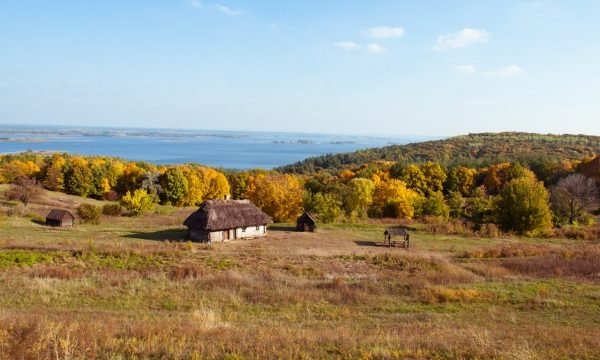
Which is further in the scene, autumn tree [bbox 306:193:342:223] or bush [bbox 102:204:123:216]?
bush [bbox 102:204:123:216]

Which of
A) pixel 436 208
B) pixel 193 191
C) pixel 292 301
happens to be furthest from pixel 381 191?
pixel 292 301

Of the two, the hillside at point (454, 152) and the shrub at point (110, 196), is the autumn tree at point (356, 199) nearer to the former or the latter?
the shrub at point (110, 196)

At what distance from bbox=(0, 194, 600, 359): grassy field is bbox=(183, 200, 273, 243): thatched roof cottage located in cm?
298

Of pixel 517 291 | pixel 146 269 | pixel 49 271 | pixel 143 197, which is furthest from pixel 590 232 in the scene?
pixel 143 197

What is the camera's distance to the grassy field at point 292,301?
8.66m

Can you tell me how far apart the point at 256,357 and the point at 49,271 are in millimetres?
18124

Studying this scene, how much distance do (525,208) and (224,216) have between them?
28.4m

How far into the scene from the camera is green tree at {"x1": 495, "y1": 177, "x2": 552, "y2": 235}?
4275 centimetres

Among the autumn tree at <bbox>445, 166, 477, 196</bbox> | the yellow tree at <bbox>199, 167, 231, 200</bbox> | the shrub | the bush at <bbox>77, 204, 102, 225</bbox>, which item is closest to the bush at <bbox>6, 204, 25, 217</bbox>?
the bush at <bbox>77, 204, 102, 225</bbox>

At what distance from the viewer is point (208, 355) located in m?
7.97

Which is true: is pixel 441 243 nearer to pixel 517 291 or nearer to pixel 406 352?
pixel 517 291

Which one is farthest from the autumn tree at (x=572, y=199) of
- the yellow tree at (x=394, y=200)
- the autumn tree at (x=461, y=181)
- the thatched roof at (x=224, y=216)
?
the thatched roof at (x=224, y=216)

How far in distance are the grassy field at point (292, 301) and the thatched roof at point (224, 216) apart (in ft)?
10.1

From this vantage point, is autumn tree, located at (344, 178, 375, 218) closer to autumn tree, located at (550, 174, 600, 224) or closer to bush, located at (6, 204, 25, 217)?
autumn tree, located at (550, 174, 600, 224)
